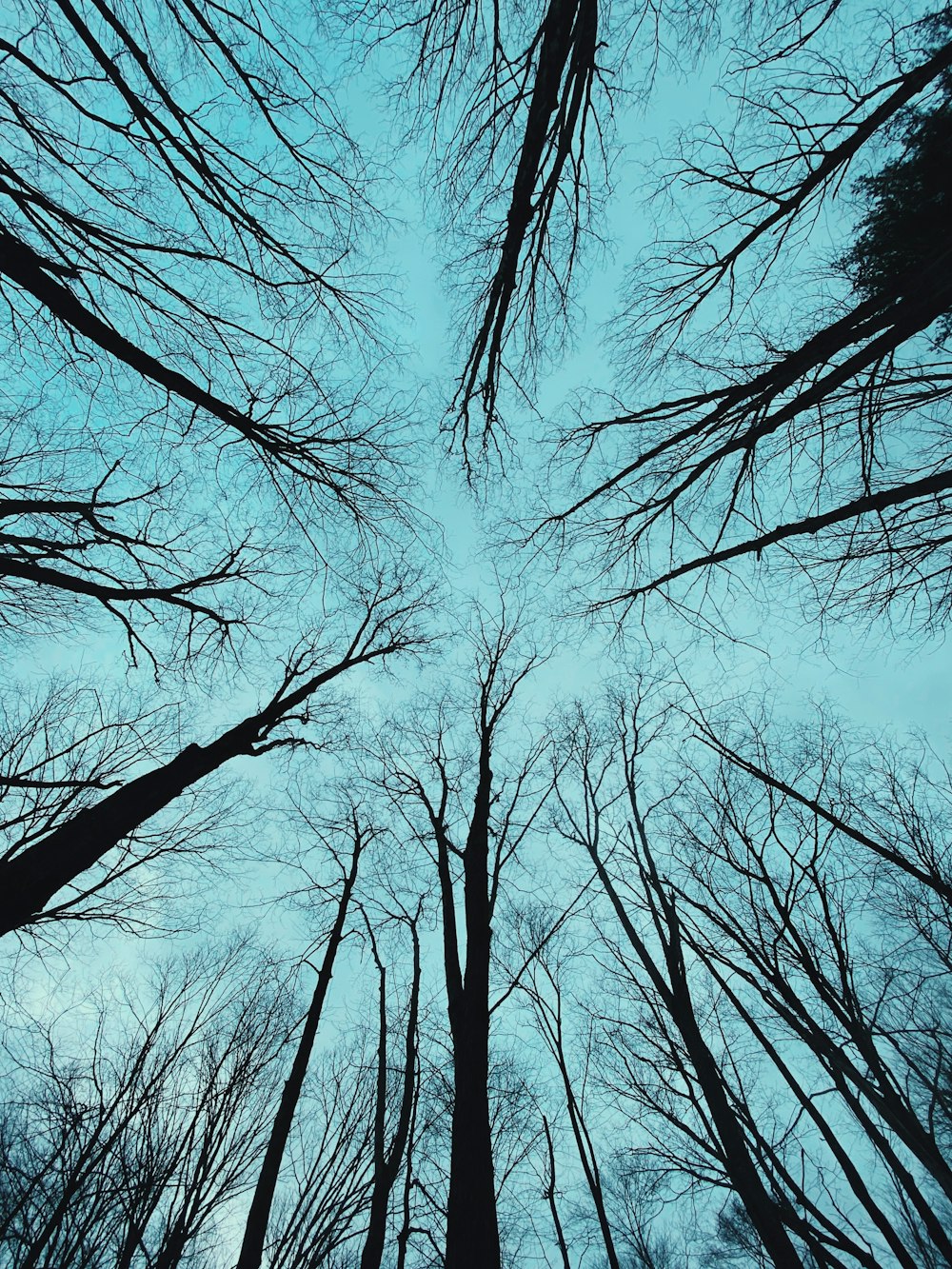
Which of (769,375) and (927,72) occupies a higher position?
(927,72)

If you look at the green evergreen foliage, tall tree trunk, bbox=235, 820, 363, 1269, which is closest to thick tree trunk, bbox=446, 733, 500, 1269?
tall tree trunk, bbox=235, 820, 363, 1269

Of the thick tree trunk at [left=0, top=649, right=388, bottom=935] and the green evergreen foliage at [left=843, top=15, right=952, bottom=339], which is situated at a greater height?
the green evergreen foliage at [left=843, top=15, right=952, bottom=339]

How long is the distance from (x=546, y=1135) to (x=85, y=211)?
17915mm

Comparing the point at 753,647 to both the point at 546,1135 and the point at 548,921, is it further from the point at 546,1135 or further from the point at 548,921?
the point at 546,1135

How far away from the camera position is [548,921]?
1031 cm

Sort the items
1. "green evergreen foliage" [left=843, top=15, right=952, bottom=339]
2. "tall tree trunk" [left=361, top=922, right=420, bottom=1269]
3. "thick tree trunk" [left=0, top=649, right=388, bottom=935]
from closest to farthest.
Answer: "thick tree trunk" [left=0, top=649, right=388, bottom=935], "green evergreen foliage" [left=843, top=15, right=952, bottom=339], "tall tree trunk" [left=361, top=922, right=420, bottom=1269]

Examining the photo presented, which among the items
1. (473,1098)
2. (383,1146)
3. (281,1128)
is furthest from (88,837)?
(383,1146)

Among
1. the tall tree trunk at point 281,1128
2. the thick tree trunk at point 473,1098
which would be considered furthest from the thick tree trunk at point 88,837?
the tall tree trunk at point 281,1128

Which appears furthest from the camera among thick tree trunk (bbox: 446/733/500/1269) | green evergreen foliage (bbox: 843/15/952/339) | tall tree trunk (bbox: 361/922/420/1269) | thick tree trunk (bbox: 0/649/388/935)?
tall tree trunk (bbox: 361/922/420/1269)

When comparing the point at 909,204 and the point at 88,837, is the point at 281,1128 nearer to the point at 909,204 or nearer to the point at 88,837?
the point at 88,837

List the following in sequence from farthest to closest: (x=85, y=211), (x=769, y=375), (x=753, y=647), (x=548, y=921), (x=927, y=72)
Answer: (x=548, y=921) < (x=753, y=647) < (x=769, y=375) < (x=85, y=211) < (x=927, y=72)

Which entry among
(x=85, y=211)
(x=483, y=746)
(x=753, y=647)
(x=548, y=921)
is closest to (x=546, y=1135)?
(x=548, y=921)

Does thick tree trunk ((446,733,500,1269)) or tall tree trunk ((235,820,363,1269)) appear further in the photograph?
tall tree trunk ((235,820,363,1269))

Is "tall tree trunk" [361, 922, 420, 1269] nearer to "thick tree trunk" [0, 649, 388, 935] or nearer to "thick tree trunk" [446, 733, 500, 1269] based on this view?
"thick tree trunk" [446, 733, 500, 1269]
